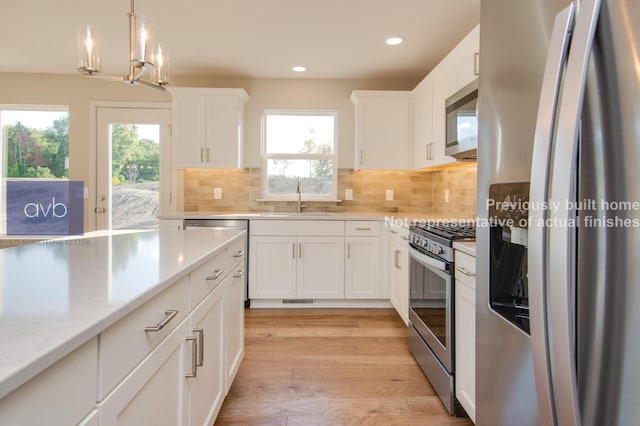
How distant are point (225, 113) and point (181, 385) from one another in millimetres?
3048

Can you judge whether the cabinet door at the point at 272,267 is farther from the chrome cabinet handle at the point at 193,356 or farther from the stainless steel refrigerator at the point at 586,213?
the stainless steel refrigerator at the point at 586,213

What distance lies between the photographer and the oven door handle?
1862mm

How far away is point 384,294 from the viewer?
347 cm

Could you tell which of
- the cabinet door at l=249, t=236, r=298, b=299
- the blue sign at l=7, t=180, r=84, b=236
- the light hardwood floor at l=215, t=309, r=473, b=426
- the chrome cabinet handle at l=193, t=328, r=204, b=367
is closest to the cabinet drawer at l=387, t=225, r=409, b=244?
the light hardwood floor at l=215, t=309, r=473, b=426

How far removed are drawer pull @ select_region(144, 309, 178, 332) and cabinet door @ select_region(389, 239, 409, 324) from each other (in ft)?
6.61

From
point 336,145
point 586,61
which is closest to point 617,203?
point 586,61

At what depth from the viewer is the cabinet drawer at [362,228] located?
11.4 ft

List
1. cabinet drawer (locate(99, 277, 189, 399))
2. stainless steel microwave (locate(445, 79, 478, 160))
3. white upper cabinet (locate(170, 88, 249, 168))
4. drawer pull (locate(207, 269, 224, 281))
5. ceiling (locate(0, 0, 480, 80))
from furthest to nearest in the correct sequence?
white upper cabinet (locate(170, 88, 249, 168)) → ceiling (locate(0, 0, 480, 80)) → stainless steel microwave (locate(445, 79, 478, 160)) → drawer pull (locate(207, 269, 224, 281)) → cabinet drawer (locate(99, 277, 189, 399))

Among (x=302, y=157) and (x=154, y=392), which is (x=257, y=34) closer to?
(x=302, y=157)

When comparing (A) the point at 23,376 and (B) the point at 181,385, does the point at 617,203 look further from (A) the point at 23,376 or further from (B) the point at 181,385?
(B) the point at 181,385

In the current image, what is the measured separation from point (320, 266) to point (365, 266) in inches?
16.9

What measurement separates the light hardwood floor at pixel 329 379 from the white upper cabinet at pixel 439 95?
149 cm

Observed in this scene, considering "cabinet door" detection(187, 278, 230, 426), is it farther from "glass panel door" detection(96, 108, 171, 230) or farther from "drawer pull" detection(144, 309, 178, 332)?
"glass panel door" detection(96, 108, 171, 230)

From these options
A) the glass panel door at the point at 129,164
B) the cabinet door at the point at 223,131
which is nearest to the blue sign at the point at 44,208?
the glass panel door at the point at 129,164
